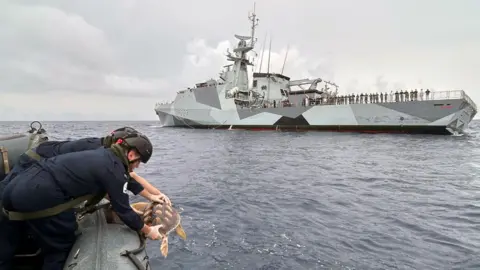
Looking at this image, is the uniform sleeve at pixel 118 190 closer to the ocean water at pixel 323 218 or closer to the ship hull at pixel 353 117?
the ocean water at pixel 323 218

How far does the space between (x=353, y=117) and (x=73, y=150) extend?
3521 cm

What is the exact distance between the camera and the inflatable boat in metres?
2.49

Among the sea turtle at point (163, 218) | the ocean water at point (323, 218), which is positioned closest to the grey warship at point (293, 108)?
the ocean water at point (323, 218)

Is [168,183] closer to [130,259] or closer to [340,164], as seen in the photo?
[130,259]

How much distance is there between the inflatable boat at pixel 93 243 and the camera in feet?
8.18

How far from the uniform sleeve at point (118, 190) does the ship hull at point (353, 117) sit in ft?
111

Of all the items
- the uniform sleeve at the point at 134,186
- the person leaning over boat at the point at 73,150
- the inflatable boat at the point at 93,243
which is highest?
the person leaning over boat at the point at 73,150

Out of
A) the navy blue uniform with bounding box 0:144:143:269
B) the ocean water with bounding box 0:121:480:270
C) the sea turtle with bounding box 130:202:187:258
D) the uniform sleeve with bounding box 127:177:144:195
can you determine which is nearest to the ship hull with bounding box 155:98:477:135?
the ocean water with bounding box 0:121:480:270

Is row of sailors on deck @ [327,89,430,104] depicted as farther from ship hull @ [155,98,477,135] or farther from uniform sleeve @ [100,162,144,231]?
uniform sleeve @ [100,162,144,231]

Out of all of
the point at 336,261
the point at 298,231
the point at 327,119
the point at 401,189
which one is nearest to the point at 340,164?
the point at 401,189

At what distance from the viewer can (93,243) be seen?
2705 mm

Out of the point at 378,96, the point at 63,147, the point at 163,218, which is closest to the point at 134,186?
the point at 163,218

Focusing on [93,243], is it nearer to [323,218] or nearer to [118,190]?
[118,190]

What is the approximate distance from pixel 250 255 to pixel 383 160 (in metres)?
13.0
